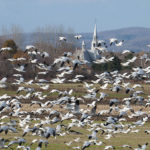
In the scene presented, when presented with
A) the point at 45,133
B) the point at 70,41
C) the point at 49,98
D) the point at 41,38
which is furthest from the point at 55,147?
the point at 41,38

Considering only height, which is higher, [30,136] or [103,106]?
[30,136]

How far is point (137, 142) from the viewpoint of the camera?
25.6 m

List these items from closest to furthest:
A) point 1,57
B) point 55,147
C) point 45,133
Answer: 1. point 45,133
2. point 55,147
3. point 1,57

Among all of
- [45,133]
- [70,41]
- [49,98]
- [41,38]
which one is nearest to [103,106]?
[49,98]

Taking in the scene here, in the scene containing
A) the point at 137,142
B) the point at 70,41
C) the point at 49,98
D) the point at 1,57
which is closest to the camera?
the point at 137,142

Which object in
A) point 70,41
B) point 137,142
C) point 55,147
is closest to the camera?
point 55,147

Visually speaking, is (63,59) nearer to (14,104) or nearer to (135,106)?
(14,104)

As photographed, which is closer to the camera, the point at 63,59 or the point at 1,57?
the point at 63,59

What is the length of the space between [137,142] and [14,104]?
5.41m

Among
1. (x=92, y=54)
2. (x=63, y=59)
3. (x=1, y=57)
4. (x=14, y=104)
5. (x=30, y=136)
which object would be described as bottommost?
(x=92, y=54)

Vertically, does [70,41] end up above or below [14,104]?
below

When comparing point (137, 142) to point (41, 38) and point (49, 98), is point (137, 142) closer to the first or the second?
point (49, 98)

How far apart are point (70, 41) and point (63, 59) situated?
9941cm

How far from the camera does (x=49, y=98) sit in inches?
1897
